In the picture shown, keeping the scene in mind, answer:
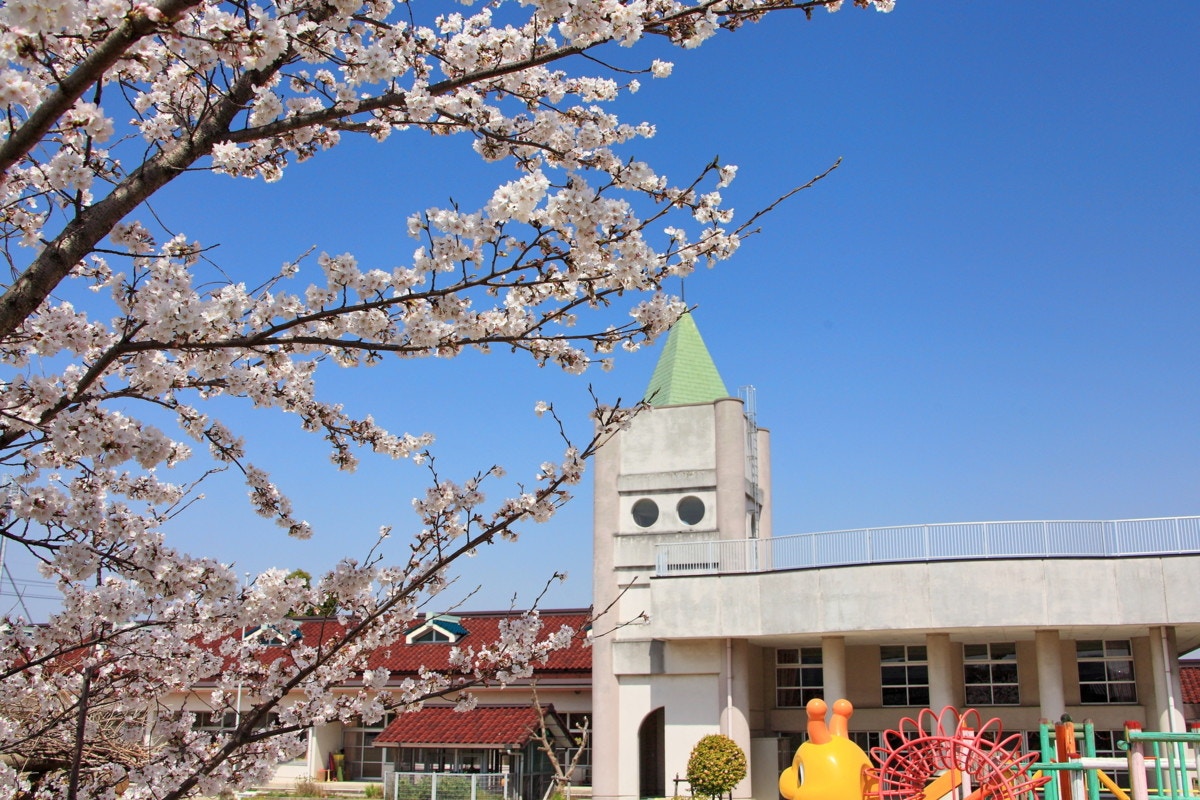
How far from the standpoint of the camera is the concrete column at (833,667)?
74.2 feet

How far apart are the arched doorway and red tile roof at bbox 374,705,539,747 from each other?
2.78 metres

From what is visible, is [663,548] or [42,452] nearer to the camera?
[42,452]

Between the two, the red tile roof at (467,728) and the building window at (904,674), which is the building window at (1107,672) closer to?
the building window at (904,674)

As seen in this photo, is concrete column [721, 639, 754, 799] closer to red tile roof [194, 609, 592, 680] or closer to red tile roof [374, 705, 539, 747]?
red tile roof [374, 705, 539, 747]

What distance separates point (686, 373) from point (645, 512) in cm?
401

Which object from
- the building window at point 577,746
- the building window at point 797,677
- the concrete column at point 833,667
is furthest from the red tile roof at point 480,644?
the concrete column at point 833,667

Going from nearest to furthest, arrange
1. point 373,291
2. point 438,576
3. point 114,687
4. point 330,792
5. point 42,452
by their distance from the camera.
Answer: point 373,291, point 42,452, point 438,576, point 114,687, point 330,792

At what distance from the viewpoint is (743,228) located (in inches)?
196

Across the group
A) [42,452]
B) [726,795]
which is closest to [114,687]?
[42,452]

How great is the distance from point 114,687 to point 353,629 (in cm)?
232

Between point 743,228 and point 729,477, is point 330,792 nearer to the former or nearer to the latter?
point 729,477

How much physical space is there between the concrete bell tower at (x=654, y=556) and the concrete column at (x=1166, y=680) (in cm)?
829

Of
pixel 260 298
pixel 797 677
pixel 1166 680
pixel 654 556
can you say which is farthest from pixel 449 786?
pixel 260 298

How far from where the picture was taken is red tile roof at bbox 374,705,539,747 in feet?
84.3
